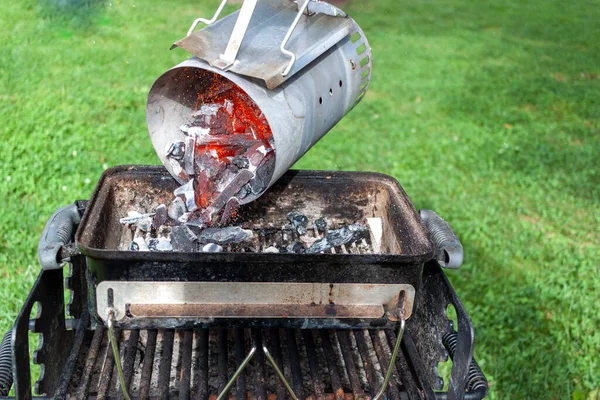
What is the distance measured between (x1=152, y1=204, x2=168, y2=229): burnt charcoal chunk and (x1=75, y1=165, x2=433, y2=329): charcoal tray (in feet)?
0.30

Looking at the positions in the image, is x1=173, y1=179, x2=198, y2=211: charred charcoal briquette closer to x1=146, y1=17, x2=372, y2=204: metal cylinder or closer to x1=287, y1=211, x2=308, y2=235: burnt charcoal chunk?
x1=146, y1=17, x2=372, y2=204: metal cylinder

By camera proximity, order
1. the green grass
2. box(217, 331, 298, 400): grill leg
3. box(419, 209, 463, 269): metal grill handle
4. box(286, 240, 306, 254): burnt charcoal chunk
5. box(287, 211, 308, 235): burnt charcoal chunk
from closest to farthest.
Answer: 1. box(217, 331, 298, 400): grill leg
2. box(419, 209, 463, 269): metal grill handle
3. box(286, 240, 306, 254): burnt charcoal chunk
4. box(287, 211, 308, 235): burnt charcoal chunk
5. the green grass

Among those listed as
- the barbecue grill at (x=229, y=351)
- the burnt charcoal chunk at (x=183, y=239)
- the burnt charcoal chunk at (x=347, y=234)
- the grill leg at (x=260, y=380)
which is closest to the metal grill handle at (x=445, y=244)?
the barbecue grill at (x=229, y=351)

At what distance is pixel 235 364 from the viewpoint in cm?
193

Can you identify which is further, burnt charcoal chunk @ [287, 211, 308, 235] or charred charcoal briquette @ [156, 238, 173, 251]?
burnt charcoal chunk @ [287, 211, 308, 235]

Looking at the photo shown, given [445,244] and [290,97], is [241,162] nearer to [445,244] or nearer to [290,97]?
[290,97]

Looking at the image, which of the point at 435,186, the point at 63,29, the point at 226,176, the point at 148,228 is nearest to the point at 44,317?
the point at 148,228

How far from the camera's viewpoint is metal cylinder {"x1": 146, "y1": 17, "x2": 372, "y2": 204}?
175cm

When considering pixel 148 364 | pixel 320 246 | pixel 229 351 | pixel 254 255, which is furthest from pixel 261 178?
pixel 148 364

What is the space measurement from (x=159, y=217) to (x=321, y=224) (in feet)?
1.92

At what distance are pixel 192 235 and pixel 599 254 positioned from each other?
2.70 meters

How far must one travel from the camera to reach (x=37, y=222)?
361 centimetres

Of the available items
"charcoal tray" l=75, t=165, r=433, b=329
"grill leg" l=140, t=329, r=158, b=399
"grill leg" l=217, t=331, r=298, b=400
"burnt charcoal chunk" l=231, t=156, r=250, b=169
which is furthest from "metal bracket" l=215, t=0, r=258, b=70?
"grill leg" l=140, t=329, r=158, b=399

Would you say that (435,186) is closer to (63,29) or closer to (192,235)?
(192,235)
